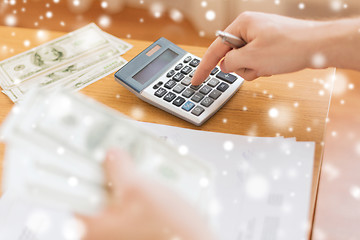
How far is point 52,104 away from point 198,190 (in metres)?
0.18

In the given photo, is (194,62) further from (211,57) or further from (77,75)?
(77,75)

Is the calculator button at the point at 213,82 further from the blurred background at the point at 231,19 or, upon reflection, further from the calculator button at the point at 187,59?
the blurred background at the point at 231,19

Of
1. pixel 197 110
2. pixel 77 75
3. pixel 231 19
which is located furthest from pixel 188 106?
pixel 231 19

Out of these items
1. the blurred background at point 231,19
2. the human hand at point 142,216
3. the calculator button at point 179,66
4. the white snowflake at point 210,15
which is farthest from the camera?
the white snowflake at point 210,15

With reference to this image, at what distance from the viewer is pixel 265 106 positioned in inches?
25.8

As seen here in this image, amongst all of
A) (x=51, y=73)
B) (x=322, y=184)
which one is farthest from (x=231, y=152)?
(x=322, y=184)

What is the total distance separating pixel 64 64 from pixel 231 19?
40.0 inches

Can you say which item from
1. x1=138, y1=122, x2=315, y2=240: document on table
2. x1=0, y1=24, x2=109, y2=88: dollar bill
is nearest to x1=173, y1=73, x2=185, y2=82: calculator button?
x1=138, y1=122, x2=315, y2=240: document on table

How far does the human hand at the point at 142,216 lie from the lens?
0.33 m

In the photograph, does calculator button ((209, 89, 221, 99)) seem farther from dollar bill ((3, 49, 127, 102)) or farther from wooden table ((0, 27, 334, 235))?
dollar bill ((3, 49, 127, 102))

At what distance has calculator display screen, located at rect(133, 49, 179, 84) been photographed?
0.68 m

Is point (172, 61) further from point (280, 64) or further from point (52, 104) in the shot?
point (52, 104)

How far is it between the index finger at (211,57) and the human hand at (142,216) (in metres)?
0.34

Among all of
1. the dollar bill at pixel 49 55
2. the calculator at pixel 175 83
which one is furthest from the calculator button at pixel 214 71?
the dollar bill at pixel 49 55
